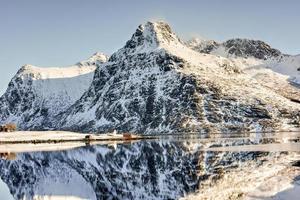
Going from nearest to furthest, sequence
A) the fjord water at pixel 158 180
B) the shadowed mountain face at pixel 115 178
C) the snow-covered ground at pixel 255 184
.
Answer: the snow-covered ground at pixel 255 184, the fjord water at pixel 158 180, the shadowed mountain face at pixel 115 178

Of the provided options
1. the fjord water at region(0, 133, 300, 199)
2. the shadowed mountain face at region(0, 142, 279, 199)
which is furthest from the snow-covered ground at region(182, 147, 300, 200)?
the shadowed mountain face at region(0, 142, 279, 199)

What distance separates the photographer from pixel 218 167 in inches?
2640

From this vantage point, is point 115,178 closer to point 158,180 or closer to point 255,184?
point 158,180

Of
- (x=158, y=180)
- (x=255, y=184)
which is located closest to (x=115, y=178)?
(x=158, y=180)

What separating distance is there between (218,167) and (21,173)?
2762 cm

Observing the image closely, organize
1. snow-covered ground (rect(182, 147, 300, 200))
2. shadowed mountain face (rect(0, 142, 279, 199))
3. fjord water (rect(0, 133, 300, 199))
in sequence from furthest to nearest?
shadowed mountain face (rect(0, 142, 279, 199)) < fjord water (rect(0, 133, 300, 199)) < snow-covered ground (rect(182, 147, 300, 200))

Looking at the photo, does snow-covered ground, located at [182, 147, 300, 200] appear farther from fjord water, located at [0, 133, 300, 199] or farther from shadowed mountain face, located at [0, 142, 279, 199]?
shadowed mountain face, located at [0, 142, 279, 199]

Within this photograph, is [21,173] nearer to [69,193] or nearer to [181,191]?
[69,193]

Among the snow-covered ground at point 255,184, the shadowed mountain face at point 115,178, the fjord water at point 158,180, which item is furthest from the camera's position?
the shadowed mountain face at point 115,178

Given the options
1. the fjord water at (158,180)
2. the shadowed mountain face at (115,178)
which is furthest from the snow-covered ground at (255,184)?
the shadowed mountain face at (115,178)

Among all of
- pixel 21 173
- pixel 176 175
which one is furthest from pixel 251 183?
pixel 21 173

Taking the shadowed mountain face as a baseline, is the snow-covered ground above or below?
above

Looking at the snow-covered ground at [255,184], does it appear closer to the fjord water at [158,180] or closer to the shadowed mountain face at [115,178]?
the fjord water at [158,180]

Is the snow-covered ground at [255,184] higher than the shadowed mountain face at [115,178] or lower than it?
higher
